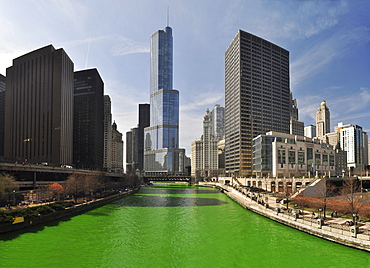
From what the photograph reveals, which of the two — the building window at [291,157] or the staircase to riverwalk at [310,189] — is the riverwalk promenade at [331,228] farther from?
the building window at [291,157]

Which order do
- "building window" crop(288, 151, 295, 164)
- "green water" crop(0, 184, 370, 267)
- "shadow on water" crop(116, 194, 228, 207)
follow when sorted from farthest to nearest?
"building window" crop(288, 151, 295, 164) < "shadow on water" crop(116, 194, 228, 207) < "green water" crop(0, 184, 370, 267)

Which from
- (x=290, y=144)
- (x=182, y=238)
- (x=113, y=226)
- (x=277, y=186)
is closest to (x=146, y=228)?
(x=113, y=226)

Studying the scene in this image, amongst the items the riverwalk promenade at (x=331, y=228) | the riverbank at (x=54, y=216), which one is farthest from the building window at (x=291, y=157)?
the riverbank at (x=54, y=216)

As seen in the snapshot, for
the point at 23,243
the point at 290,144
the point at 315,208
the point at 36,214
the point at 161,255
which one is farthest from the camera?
the point at 290,144

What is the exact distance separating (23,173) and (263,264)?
110731 millimetres

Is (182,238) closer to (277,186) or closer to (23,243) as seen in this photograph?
(23,243)

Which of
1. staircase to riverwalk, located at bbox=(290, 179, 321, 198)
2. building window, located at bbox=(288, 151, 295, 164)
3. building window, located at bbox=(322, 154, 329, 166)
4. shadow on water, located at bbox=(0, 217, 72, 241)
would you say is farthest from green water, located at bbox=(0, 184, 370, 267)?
building window, located at bbox=(322, 154, 329, 166)

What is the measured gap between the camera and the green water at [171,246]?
3434cm

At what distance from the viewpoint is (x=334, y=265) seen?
3338cm

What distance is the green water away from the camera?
34.3 meters

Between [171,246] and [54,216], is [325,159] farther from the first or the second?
[54,216]

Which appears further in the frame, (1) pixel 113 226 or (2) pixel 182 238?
(1) pixel 113 226

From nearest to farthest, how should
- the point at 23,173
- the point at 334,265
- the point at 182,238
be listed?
1. the point at 334,265
2. the point at 182,238
3. the point at 23,173

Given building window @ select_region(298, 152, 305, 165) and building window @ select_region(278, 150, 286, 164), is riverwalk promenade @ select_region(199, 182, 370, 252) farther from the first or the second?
building window @ select_region(298, 152, 305, 165)
